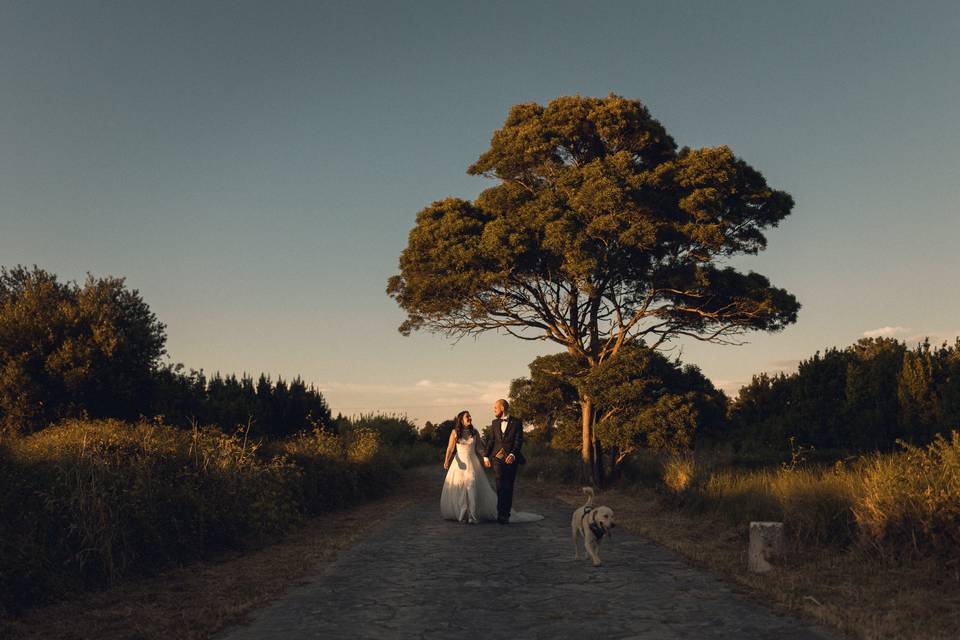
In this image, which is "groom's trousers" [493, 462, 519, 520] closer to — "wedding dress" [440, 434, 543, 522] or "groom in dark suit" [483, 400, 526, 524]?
"groom in dark suit" [483, 400, 526, 524]

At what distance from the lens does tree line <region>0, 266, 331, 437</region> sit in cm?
2103

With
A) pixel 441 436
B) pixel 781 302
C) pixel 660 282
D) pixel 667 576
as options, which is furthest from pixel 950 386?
pixel 441 436

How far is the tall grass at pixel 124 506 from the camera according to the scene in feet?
26.6

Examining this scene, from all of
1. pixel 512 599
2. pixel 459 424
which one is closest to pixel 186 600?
pixel 512 599

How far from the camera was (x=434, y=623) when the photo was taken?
644 centimetres

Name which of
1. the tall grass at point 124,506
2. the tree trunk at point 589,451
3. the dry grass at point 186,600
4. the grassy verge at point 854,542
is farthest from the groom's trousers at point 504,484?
the tree trunk at point 589,451

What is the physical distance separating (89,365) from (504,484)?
46.6 feet

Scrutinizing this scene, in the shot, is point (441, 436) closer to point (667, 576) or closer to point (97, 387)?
point (97, 387)

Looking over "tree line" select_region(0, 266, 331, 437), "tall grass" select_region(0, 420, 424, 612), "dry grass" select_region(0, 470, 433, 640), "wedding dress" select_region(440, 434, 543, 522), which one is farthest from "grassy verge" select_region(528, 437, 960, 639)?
"tree line" select_region(0, 266, 331, 437)

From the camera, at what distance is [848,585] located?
25.7 feet

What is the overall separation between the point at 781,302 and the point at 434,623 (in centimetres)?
1964

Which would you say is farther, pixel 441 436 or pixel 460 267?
pixel 441 436

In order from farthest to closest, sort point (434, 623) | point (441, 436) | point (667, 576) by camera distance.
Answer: point (441, 436)
point (667, 576)
point (434, 623)

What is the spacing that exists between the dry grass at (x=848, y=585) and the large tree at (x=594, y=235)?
1159cm
